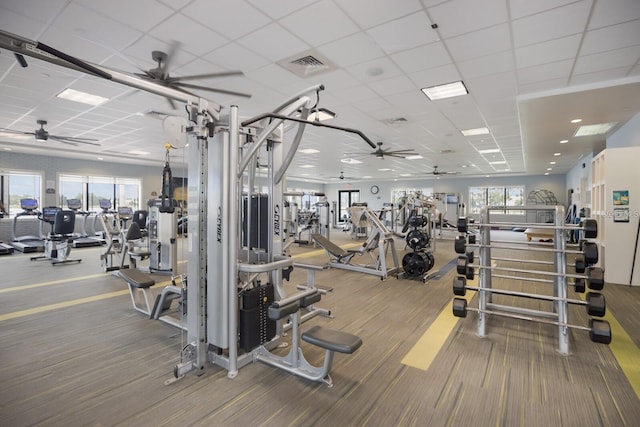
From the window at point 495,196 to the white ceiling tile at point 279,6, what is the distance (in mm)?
15684

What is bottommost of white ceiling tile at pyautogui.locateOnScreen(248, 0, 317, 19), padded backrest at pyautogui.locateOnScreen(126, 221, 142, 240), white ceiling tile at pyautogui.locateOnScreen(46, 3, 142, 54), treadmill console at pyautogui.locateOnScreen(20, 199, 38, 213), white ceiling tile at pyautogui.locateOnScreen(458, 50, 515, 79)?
padded backrest at pyautogui.locateOnScreen(126, 221, 142, 240)

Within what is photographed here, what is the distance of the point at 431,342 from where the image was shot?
2.78m

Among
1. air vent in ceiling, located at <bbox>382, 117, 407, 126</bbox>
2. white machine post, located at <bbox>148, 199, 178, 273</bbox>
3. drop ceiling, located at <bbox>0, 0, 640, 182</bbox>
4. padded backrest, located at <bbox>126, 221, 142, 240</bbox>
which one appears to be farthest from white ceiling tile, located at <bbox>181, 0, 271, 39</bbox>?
padded backrest, located at <bbox>126, 221, 142, 240</bbox>

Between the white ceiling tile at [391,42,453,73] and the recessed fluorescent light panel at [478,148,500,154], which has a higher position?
the recessed fluorescent light panel at [478,148,500,154]

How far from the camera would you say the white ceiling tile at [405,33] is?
293cm

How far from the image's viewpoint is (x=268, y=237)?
8.50 feet

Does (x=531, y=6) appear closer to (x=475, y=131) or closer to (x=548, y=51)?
(x=548, y=51)

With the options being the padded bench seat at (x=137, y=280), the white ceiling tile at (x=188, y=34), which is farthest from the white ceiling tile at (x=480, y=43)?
the padded bench seat at (x=137, y=280)

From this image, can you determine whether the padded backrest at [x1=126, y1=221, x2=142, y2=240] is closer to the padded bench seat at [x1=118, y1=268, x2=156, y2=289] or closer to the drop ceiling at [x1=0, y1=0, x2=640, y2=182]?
the drop ceiling at [x1=0, y1=0, x2=640, y2=182]

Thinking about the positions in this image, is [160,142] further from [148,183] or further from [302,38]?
[302,38]

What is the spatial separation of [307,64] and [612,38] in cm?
321

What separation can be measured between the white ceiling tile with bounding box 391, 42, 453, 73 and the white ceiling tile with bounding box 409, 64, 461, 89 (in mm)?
127

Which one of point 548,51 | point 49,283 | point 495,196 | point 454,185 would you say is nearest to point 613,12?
point 548,51

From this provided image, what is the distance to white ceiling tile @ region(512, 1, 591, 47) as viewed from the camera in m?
2.72
